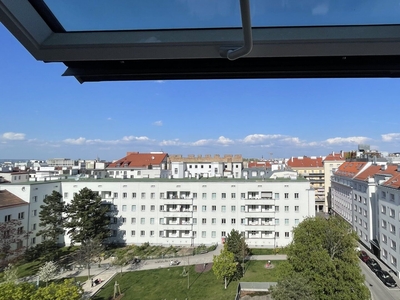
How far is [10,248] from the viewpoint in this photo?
35.1ft

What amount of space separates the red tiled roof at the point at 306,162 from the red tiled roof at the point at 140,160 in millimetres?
13381

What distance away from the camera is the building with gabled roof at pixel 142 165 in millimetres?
20453

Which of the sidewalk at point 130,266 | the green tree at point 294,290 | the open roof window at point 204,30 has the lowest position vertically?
the sidewalk at point 130,266

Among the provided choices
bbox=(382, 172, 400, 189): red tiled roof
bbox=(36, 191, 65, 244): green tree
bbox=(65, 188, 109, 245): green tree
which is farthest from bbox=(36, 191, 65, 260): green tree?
bbox=(382, 172, 400, 189): red tiled roof

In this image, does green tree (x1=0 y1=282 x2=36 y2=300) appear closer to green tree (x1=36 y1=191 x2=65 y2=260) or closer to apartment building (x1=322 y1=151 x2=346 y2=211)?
green tree (x1=36 y1=191 x2=65 y2=260)

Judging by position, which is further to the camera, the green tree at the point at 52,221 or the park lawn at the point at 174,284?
the green tree at the point at 52,221

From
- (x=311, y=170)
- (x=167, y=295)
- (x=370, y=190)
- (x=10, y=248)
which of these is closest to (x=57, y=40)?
(x=167, y=295)

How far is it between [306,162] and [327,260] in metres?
21.1

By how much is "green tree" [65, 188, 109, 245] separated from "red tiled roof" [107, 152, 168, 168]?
8.24 m

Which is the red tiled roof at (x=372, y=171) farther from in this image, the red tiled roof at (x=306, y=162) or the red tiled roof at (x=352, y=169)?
the red tiled roof at (x=306, y=162)

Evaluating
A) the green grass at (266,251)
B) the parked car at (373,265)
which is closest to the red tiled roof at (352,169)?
the parked car at (373,265)

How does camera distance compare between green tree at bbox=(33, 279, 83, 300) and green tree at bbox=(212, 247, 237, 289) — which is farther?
green tree at bbox=(212, 247, 237, 289)

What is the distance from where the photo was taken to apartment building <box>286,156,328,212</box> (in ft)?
77.7

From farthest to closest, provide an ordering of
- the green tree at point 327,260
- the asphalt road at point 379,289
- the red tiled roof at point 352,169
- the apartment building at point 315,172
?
the apartment building at point 315,172
the red tiled roof at point 352,169
the asphalt road at point 379,289
the green tree at point 327,260
